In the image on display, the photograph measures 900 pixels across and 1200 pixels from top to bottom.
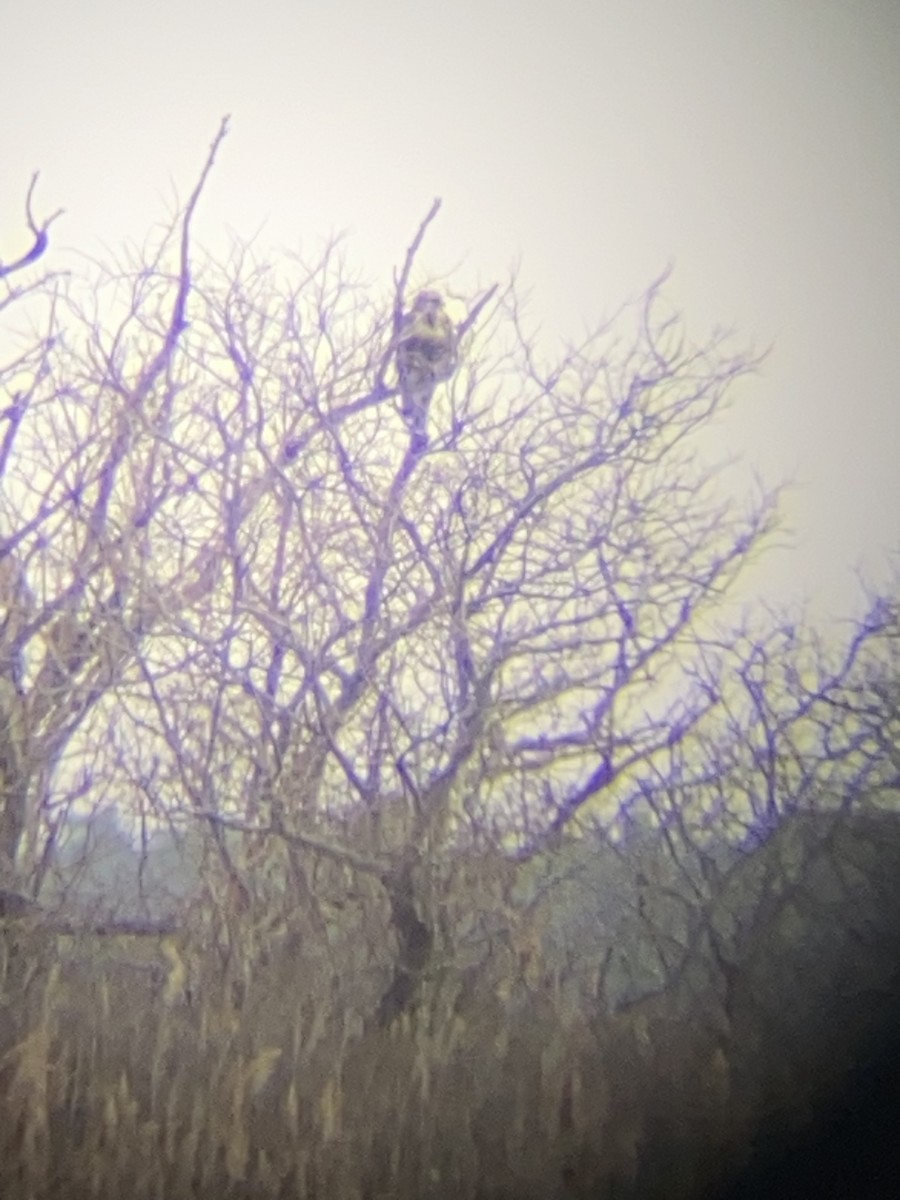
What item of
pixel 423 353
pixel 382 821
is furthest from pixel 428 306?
pixel 382 821

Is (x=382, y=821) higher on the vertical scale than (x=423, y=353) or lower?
lower

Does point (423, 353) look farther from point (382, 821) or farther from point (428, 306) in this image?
point (382, 821)

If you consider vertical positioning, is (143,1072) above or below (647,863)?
below

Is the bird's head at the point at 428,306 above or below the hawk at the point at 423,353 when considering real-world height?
above

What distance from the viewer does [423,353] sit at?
303 cm

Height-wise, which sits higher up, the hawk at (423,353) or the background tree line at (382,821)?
the hawk at (423,353)

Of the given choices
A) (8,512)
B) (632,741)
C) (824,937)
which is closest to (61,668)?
(8,512)

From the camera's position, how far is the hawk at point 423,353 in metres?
3.01

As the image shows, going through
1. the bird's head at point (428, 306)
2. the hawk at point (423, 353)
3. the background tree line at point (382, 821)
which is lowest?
the background tree line at point (382, 821)

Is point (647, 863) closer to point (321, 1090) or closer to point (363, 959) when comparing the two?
point (363, 959)

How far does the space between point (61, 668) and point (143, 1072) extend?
1029 mm

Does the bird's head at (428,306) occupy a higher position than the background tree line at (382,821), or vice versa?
the bird's head at (428,306)

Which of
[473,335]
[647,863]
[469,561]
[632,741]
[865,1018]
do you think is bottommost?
[865,1018]

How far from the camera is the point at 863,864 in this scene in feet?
8.78
